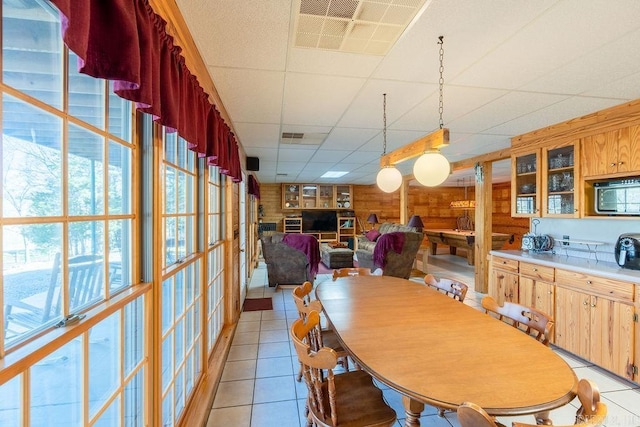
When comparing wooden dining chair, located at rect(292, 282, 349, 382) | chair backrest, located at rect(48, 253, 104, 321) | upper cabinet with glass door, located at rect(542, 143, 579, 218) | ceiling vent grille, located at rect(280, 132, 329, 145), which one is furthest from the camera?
ceiling vent grille, located at rect(280, 132, 329, 145)

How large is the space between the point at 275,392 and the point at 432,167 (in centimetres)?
203

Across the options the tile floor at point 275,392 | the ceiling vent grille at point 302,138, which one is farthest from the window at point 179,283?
the ceiling vent grille at point 302,138

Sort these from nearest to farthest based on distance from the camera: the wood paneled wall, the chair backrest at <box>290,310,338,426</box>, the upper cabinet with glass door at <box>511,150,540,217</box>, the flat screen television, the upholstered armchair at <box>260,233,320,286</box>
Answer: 1. the chair backrest at <box>290,310,338,426</box>
2. the upper cabinet with glass door at <box>511,150,540,217</box>
3. the upholstered armchair at <box>260,233,320,286</box>
4. the flat screen television
5. the wood paneled wall

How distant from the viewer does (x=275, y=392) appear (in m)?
A: 2.15

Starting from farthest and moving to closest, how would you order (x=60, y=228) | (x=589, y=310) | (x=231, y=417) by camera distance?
(x=589, y=310) < (x=231, y=417) < (x=60, y=228)

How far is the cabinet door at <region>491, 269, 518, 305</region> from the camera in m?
3.23

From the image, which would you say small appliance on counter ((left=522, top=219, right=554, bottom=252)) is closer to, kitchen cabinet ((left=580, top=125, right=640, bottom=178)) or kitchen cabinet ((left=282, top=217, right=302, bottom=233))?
kitchen cabinet ((left=580, top=125, right=640, bottom=178))

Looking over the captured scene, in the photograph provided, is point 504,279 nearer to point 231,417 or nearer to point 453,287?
point 453,287

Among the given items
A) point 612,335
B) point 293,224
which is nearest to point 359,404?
point 612,335

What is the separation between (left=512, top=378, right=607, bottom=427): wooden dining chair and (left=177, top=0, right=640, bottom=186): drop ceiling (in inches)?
63.5

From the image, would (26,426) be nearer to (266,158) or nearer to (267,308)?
(267,308)

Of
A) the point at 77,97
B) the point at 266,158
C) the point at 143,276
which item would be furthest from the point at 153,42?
the point at 266,158

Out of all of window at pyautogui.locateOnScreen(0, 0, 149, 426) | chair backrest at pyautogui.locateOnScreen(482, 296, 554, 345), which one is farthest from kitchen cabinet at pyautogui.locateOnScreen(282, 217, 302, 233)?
window at pyautogui.locateOnScreen(0, 0, 149, 426)

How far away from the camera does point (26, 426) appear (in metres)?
0.67
